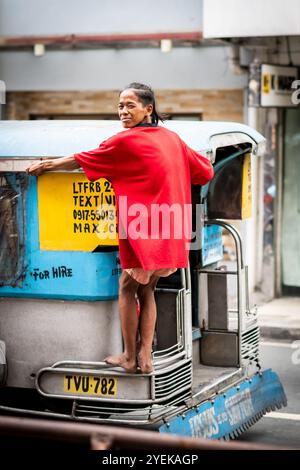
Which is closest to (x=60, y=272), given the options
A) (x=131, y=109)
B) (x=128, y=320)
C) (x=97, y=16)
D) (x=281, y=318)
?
(x=128, y=320)

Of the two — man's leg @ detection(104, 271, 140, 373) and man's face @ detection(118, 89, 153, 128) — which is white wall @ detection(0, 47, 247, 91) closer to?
man's face @ detection(118, 89, 153, 128)

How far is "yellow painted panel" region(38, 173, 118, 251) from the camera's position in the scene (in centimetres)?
625

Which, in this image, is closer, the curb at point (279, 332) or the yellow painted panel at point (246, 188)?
the yellow painted panel at point (246, 188)

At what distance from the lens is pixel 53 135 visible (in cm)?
650

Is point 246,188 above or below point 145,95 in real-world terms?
below

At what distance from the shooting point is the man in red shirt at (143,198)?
5957 millimetres

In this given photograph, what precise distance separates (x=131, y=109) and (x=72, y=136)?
0.51 metres

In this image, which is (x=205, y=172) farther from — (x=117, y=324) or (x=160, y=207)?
(x=117, y=324)

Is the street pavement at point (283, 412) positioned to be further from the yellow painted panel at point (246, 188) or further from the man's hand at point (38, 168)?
the man's hand at point (38, 168)

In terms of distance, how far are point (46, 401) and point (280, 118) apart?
8127mm

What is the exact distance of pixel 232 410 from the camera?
7.00 meters

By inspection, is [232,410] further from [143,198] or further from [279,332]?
[279,332]

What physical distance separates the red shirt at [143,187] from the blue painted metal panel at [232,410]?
40.7 inches

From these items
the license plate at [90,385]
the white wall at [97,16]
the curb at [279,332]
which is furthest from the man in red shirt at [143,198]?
the white wall at [97,16]
